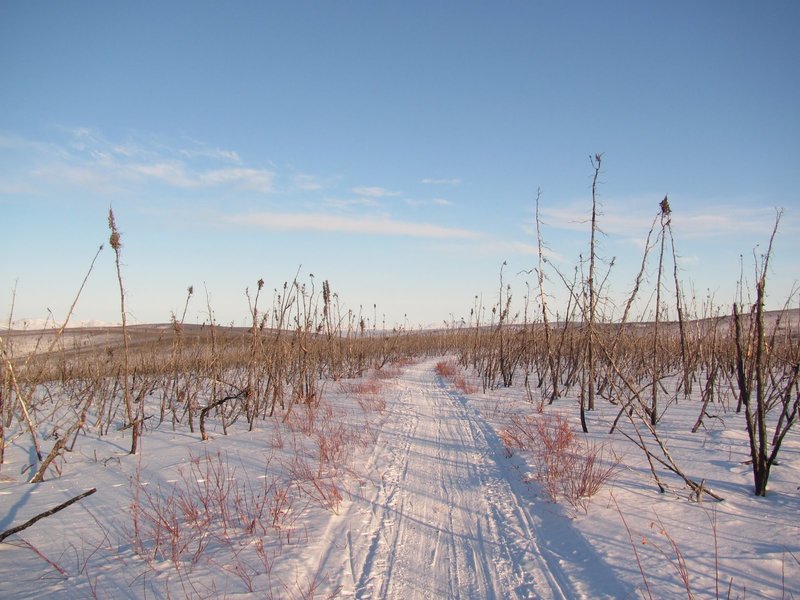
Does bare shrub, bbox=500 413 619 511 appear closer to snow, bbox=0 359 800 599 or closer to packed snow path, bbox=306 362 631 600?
snow, bbox=0 359 800 599

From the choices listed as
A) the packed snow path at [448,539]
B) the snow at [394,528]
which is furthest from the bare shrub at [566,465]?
the packed snow path at [448,539]

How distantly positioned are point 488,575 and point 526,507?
4.45 feet

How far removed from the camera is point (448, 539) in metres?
3.48

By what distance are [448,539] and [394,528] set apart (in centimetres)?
48

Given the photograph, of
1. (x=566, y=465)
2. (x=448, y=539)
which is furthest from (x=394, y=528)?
(x=566, y=465)

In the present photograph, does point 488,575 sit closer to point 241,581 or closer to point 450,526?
point 450,526

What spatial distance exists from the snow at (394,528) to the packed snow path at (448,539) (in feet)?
0.05

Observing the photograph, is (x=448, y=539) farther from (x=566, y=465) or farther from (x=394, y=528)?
(x=566, y=465)

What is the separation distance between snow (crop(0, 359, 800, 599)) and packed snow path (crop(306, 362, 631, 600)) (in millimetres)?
16

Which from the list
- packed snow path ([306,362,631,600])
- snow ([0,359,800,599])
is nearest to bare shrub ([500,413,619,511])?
snow ([0,359,800,599])

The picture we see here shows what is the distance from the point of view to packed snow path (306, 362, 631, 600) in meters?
2.81

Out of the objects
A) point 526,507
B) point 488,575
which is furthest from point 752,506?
point 488,575

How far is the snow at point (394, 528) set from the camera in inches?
108

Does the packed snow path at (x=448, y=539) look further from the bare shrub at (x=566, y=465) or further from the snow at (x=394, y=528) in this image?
the bare shrub at (x=566, y=465)
